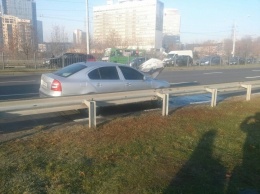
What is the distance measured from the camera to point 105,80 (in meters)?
7.32

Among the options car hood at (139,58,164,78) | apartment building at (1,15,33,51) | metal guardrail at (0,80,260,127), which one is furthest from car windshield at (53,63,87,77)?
apartment building at (1,15,33,51)

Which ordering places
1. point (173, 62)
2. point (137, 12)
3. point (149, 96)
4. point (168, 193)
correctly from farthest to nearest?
point (137, 12), point (173, 62), point (149, 96), point (168, 193)

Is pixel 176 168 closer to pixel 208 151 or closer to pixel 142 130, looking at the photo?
pixel 208 151

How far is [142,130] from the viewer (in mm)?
5535

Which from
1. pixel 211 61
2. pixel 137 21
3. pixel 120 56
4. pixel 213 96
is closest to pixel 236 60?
pixel 211 61

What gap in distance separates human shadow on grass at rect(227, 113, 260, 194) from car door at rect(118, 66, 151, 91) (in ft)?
11.0

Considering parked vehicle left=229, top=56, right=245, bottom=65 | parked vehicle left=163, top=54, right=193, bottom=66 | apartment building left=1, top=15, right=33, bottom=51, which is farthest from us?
parked vehicle left=229, top=56, right=245, bottom=65

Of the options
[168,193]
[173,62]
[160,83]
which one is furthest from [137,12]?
[168,193]

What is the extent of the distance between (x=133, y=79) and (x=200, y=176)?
462 centimetres

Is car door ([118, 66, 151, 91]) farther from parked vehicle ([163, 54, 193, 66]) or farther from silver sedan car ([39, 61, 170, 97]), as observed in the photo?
parked vehicle ([163, 54, 193, 66])

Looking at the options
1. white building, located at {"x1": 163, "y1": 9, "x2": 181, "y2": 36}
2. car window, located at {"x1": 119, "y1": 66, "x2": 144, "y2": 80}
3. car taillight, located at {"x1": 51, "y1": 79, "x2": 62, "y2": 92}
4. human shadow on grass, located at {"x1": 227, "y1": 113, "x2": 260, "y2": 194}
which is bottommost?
human shadow on grass, located at {"x1": 227, "y1": 113, "x2": 260, "y2": 194}

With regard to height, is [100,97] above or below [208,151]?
above

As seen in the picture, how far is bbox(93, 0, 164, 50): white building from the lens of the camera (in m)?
84.3

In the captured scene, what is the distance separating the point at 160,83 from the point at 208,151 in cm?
417
